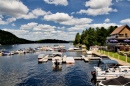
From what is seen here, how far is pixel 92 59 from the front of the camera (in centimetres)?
7538

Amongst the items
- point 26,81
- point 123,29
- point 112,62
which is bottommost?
point 26,81

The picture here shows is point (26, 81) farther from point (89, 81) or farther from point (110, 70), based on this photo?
point (110, 70)

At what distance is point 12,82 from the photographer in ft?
130

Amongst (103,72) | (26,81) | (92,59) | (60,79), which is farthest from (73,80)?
(92,59)

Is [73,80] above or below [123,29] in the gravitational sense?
below

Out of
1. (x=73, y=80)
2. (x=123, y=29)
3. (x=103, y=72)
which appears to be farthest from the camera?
(x=123, y=29)

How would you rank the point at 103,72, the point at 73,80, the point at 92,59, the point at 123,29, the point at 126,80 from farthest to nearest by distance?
the point at 123,29, the point at 92,59, the point at 73,80, the point at 103,72, the point at 126,80

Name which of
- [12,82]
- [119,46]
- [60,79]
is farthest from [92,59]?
[12,82]

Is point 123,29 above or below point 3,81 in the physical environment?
above

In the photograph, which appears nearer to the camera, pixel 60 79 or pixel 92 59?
pixel 60 79

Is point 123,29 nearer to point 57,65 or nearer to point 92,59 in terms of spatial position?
point 92,59

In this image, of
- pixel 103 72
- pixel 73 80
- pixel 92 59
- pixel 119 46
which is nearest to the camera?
pixel 103 72

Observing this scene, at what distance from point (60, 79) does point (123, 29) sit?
6271 cm

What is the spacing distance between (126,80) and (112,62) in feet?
45.7
